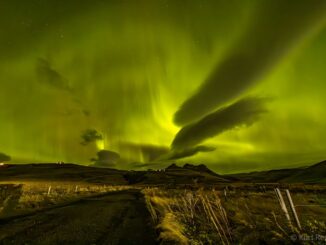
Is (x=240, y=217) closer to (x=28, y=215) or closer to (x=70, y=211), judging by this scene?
(x=70, y=211)

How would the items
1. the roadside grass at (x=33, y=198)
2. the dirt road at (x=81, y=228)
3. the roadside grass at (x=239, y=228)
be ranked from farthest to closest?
1. the roadside grass at (x=33, y=198)
2. the dirt road at (x=81, y=228)
3. the roadside grass at (x=239, y=228)

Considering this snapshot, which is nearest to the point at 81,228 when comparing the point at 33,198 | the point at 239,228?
the point at 239,228

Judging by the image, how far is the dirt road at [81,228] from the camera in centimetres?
2114

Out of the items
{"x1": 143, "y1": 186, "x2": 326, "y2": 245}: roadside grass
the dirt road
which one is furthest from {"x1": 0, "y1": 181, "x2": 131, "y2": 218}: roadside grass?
{"x1": 143, "y1": 186, "x2": 326, "y2": 245}: roadside grass

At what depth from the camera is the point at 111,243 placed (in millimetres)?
19812

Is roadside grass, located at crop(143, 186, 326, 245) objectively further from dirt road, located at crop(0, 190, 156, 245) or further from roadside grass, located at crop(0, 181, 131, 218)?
roadside grass, located at crop(0, 181, 131, 218)

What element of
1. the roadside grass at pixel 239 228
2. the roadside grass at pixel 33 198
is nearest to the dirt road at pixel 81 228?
the roadside grass at pixel 239 228

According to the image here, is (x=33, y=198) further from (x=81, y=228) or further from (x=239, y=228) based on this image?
(x=239, y=228)

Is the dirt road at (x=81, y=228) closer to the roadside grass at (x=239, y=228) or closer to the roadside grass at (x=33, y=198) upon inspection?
the roadside grass at (x=239, y=228)

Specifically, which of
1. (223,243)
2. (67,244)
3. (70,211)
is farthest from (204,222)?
(70,211)

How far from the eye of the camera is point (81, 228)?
2542 cm

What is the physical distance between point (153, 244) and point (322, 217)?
1710cm

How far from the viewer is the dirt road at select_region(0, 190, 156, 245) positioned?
21.1 m

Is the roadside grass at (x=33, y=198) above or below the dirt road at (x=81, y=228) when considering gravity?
above
